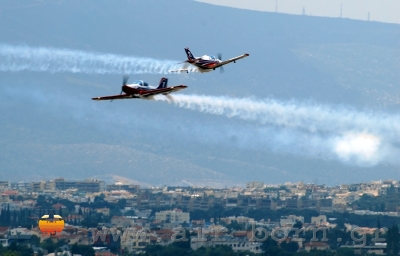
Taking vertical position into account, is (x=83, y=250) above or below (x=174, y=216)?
below

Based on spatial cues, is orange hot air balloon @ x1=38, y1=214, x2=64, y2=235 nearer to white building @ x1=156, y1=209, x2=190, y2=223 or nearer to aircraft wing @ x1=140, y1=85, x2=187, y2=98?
white building @ x1=156, y1=209, x2=190, y2=223

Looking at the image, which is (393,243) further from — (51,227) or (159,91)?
(159,91)

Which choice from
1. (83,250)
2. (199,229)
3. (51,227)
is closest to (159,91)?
(83,250)

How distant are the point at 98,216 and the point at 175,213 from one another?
462 inches

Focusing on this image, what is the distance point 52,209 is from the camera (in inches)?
7436

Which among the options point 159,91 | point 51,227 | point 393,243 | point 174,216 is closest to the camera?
point 159,91

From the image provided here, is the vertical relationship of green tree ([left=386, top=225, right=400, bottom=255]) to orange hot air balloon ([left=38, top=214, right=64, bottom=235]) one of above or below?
below

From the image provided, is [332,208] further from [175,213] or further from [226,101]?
[226,101]

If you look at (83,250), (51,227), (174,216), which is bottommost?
(83,250)

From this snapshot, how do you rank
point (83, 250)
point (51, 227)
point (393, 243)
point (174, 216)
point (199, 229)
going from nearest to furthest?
point (83, 250) → point (393, 243) → point (51, 227) → point (199, 229) → point (174, 216)

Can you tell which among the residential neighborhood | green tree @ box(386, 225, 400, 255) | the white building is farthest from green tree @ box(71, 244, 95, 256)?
the white building

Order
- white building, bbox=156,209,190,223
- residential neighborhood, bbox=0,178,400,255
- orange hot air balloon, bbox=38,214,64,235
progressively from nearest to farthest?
residential neighborhood, bbox=0,178,400,255
orange hot air balloon, bbox=38,214,64,235
white building, bbox=156,209,190,223

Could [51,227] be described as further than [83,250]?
Yes

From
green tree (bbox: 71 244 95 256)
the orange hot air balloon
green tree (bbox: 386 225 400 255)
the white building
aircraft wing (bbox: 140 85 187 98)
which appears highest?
aircraft wing (bbox: 140 85 187 98)
